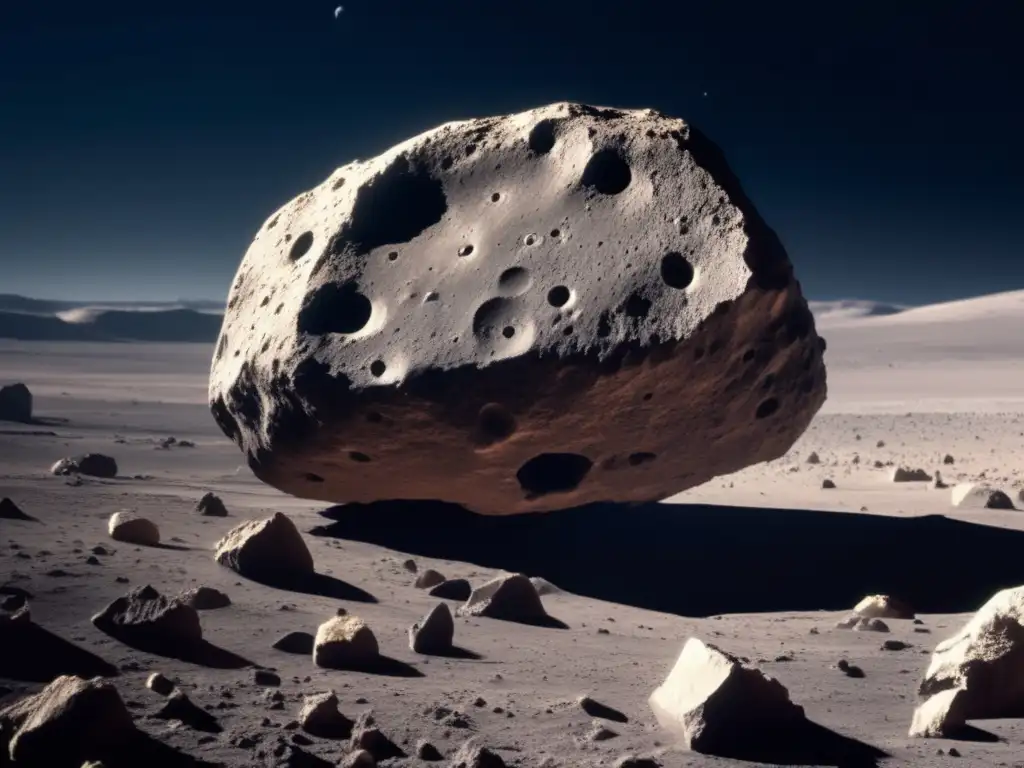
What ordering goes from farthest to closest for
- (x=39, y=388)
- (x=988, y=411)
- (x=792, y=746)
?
(x=39, y=388), (x=988, y=411), (x=792, y=746)

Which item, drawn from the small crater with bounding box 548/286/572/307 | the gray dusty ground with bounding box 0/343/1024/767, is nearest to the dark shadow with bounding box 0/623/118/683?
the gray dusty ground with bounding box 0/343/1024/767

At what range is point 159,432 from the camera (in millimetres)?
12031

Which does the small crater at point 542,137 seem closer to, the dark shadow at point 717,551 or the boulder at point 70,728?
the dark shadow at point 717,551

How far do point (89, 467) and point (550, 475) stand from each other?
11.6ft

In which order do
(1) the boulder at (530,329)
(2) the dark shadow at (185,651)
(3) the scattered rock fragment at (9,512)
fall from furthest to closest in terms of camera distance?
1. (3) the scattered rock fragment at (9,512)
2. (1) the boulder at (530,329)
3. (2) the dark shadow at (185,651)

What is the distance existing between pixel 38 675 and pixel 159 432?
9.69m

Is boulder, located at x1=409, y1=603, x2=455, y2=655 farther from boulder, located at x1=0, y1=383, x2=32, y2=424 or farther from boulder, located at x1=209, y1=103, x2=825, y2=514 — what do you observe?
boulder, located at x1=0, y1=383, x2=32, y2=424

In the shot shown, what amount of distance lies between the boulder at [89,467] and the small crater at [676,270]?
425 centimetres

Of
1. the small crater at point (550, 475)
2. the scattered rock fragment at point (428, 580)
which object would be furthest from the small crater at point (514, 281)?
the scattered rock fragment at point (428, 580)

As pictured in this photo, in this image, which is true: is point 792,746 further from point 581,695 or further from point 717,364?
point 717,364

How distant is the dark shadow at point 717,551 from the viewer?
4941 millimetres

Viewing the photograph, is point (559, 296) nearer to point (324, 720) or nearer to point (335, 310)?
point (335, 310)

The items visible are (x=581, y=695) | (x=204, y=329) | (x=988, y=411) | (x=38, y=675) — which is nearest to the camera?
(x=38, y=675)

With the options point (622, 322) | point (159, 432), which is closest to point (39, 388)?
point (159, 432)
